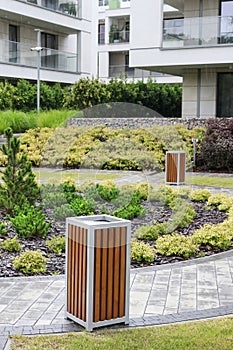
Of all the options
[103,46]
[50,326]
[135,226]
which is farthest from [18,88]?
[50,326]

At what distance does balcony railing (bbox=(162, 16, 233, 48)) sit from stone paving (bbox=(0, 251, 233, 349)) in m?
16.8

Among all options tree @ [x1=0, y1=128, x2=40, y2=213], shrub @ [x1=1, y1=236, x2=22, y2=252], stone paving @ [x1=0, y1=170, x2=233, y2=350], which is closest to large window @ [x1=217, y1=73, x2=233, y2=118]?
tree @ [x1=0, y1=128, x2=40, y2=213]

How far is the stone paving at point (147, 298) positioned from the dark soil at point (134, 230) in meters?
0.41

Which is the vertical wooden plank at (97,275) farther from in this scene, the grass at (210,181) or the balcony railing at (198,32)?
the balcony railing at (198,32)

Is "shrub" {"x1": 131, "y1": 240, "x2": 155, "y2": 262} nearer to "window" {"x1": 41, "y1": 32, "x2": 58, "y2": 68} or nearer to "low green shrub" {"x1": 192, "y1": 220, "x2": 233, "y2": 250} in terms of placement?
"low green shrub" {"x1": 192, "y1": 220, "x2": 233, "y2": 250}

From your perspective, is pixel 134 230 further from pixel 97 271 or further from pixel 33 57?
pixel 33 57

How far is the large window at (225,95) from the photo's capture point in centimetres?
2531

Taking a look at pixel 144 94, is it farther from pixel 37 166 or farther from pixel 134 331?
pixel 134 331

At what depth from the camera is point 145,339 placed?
16.8ft

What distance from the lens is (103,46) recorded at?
148ft

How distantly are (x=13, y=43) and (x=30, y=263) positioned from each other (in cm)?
2647

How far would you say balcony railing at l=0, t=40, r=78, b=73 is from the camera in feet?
103

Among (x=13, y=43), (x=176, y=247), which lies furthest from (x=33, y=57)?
(x=176, y=247)

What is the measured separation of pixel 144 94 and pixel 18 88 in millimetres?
7621
